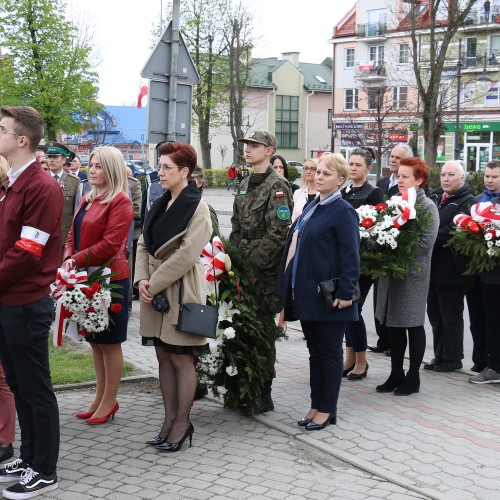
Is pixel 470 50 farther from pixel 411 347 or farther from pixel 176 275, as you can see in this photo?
pixel 176 275

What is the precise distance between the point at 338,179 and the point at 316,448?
6.69ft

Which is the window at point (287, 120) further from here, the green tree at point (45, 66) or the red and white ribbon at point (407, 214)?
the red and white ribbon at point (407, 214)

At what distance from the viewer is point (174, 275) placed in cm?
536

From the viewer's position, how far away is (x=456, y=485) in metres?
4.98

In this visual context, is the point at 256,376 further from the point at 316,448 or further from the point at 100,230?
the point at 100,230

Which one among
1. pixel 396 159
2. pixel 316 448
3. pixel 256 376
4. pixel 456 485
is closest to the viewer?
pixel 456 485

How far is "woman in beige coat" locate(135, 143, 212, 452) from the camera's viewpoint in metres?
5.40

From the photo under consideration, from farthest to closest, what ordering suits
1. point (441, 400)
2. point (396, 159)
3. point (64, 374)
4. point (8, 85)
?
point (8, 85) < point (396, 159) < point (64, 374) < point (441, 400)

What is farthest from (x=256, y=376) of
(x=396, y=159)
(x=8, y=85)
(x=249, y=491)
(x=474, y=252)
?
(x=8, y=85)

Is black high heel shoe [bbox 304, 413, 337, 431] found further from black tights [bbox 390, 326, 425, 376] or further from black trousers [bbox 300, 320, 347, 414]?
black tights [bbox 390, 326, 425, 376]

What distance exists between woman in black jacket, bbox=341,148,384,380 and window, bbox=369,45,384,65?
59.5 m

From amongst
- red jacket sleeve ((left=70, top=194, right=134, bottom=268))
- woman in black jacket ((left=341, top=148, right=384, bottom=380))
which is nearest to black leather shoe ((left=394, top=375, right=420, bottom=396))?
woman in black jacket ((left=341, top=148, right=384, bottom=380))

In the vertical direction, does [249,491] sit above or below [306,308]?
below

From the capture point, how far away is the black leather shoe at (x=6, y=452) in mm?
5277
